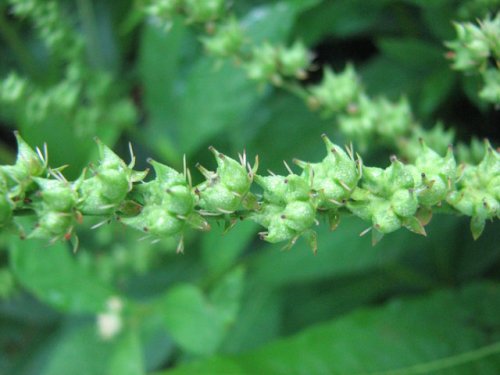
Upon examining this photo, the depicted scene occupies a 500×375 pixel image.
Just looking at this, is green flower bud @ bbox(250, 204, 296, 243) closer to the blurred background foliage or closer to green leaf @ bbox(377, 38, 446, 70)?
the blurred background foliage

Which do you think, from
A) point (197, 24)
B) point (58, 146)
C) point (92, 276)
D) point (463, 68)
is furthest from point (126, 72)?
point (463, 68)

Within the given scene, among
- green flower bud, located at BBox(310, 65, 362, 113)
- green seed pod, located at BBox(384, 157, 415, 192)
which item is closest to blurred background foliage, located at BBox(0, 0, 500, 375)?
green flower bud, located at BBox(310, 65, 362, 113)

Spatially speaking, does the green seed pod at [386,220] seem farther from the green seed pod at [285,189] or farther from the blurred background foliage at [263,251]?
the blurred background foliage at [263,251]

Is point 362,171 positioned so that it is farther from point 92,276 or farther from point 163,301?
point 92,276

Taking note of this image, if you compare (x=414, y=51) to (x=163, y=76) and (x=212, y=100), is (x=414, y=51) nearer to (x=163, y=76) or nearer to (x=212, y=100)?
(x=212, y=100)

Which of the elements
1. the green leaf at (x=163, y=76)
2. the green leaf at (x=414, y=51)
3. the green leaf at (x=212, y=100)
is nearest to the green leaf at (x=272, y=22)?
the green leaf at (x=212, y=100)

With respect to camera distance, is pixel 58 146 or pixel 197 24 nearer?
pixel 197 24
